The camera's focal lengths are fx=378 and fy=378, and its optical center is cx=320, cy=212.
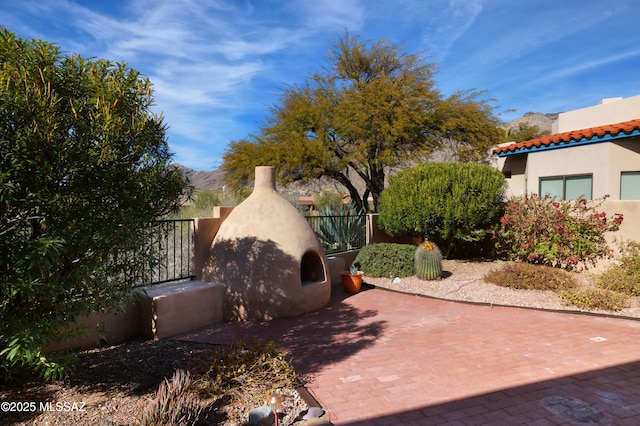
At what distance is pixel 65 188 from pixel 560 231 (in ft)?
39.6

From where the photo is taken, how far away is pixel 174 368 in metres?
5.11

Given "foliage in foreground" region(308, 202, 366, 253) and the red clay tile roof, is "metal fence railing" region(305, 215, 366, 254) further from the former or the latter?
the red clay tile roof

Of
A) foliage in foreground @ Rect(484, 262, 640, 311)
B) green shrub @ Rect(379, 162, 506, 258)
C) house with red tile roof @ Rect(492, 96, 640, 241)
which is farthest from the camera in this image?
green shrub @ Rect(379, 162, 506, 258)

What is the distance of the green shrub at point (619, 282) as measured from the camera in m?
8.64

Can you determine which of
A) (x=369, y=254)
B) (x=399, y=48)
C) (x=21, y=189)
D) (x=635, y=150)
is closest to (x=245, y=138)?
(x=399, y=48)

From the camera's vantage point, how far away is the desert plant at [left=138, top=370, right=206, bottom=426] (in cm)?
342

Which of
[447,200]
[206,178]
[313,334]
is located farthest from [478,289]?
[206,178]

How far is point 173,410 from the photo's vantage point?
352 cm

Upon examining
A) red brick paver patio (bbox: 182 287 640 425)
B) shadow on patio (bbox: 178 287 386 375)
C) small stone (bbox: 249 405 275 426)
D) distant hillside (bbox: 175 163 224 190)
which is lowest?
shadow on patio (bbox: 178 287 386 375)

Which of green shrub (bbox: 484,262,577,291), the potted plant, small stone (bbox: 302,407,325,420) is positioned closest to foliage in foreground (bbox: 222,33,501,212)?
the potted plant

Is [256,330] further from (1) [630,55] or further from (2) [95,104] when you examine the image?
(1) [630,55]

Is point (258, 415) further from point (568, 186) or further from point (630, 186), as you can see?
point (568, 186)

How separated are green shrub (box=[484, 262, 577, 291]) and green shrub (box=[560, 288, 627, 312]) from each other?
766 mm

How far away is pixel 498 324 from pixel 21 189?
25.1 feet
